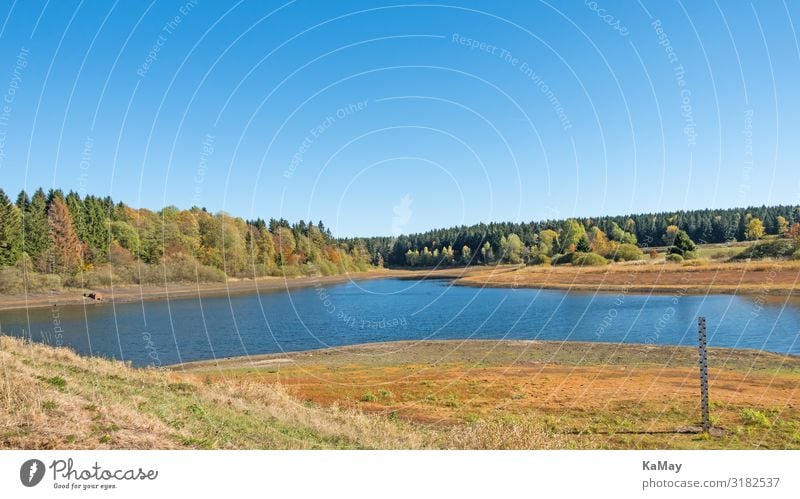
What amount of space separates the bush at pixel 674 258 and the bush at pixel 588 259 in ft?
42.3

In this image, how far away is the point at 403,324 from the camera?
61531 millimetres

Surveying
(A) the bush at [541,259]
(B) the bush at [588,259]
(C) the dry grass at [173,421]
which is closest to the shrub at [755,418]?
(C) the dry grass at [173,421]

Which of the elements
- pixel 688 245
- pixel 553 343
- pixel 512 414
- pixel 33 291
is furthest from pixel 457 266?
pixel 512 414

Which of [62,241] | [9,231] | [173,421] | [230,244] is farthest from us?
[230,244]

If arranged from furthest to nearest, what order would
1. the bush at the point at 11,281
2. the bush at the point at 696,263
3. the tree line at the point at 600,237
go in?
the tree line at the point at 600,237 → the bush at the point at 696,263 → the bush at the point at 11,281

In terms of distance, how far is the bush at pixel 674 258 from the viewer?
105 m

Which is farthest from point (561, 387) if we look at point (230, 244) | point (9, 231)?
point (230, 244)

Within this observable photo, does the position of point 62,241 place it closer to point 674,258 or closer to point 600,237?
point 674,258

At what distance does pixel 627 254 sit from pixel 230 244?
9347 cm

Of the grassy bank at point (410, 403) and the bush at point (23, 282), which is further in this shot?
the bush at point (23, 282)

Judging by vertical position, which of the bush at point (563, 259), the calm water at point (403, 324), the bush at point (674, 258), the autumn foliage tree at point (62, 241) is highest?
the autumn foliage tree at point (62, 241)

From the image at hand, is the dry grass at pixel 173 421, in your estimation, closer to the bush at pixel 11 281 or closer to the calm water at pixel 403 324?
the calm water at pixel 403 324

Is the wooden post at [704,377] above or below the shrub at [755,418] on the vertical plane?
above

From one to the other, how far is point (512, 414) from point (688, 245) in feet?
379
